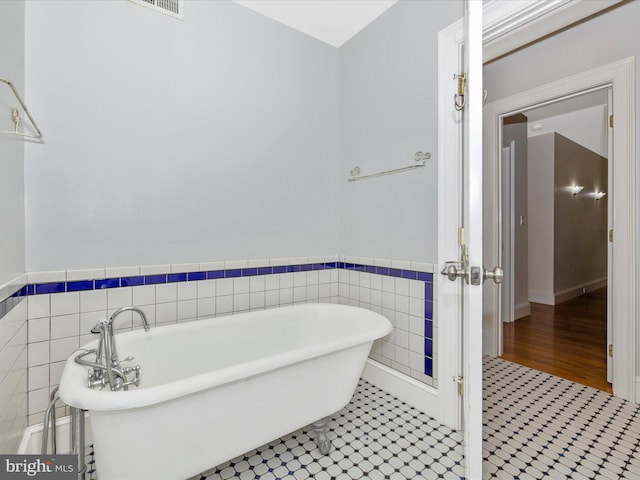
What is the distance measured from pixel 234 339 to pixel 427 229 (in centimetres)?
133

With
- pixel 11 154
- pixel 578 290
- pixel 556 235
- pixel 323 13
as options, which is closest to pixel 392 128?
pixel 323 13

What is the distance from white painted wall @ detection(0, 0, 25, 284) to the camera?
3.74 ft

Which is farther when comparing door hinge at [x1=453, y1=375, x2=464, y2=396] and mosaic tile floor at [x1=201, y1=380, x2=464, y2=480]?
door hinge at [x1=453, y1=375, x2=464, y2=396]

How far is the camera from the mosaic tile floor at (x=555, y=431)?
1.41 metres

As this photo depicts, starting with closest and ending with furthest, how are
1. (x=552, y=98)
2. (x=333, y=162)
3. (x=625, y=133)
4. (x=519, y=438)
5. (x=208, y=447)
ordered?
1. (x=208, y=447)
2. (x=519, y=438)
3. (x=625, y=133)
4. (x=552, y=98)
5. (x=333, y=162)

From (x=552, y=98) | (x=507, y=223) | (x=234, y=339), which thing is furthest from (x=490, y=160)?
(x=234, y=339)

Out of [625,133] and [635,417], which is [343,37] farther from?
[635,417]

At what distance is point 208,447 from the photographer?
3.91 feet

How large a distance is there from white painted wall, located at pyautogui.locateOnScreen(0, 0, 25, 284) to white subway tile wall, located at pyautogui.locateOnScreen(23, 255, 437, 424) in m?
0.28

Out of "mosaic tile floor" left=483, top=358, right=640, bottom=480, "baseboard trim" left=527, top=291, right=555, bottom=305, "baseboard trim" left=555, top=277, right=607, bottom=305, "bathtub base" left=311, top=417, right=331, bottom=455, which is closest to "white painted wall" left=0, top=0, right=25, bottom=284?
"bathtub base" left=311, top=417, right=331, bottom=455

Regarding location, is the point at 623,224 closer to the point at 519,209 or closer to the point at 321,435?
the point at 519,209

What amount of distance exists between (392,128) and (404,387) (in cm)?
174

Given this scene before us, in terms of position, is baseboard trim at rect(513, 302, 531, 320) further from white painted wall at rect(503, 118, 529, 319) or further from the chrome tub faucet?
the chrome tub faucet

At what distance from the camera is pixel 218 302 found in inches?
78.4
